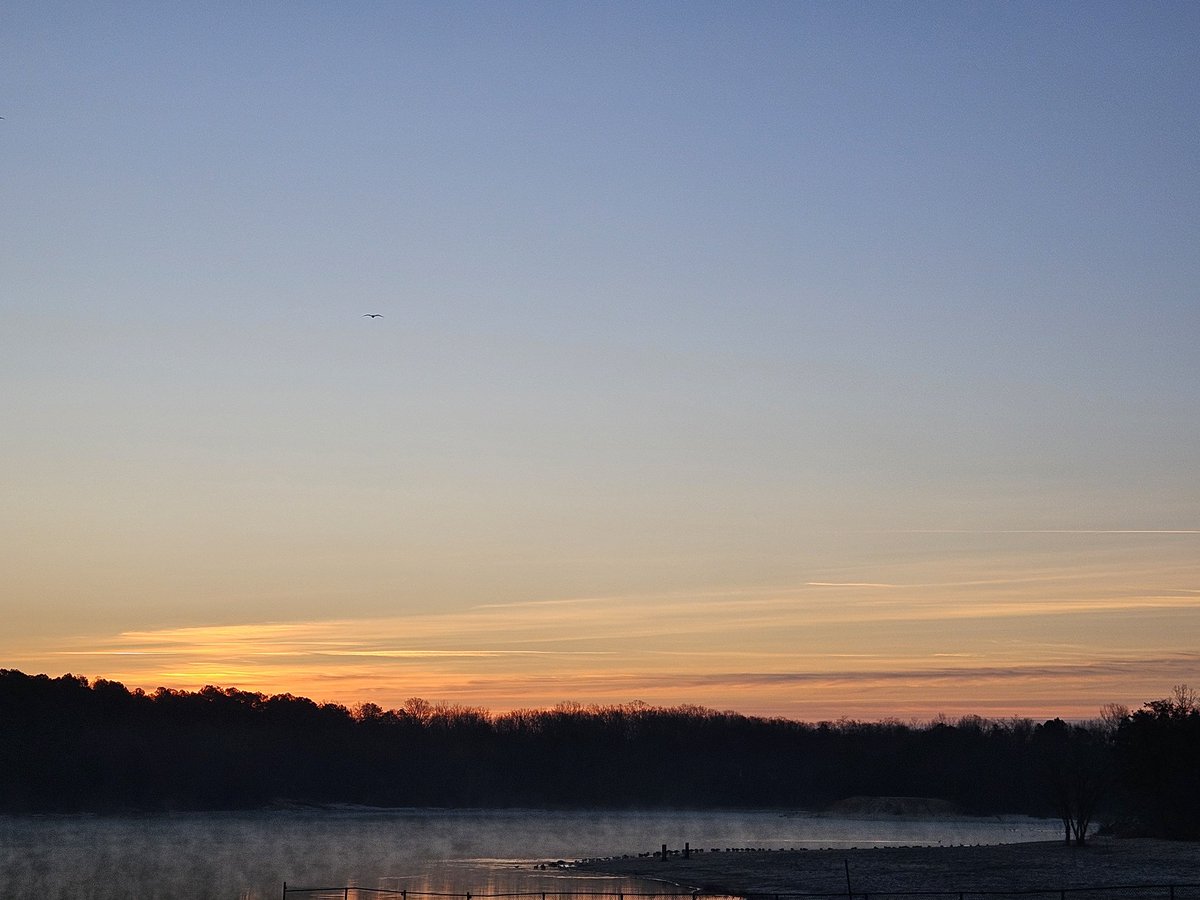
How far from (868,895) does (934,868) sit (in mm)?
16784

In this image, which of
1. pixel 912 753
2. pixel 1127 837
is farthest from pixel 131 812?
pixel 1127 837

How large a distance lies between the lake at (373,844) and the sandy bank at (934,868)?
497 centimetres

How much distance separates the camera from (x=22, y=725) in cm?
16025

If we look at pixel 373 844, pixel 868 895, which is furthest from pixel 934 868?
pixel 373 844

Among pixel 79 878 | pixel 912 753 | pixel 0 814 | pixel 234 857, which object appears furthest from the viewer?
pixel 912 753

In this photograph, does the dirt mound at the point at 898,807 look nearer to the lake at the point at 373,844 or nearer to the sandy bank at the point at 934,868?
the lake at the point at 373,844

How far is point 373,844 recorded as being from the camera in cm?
10412

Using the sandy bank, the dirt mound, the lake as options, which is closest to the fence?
the lake

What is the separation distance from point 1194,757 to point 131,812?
131132 millimetres

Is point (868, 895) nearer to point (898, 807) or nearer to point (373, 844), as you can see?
point (373, 844)

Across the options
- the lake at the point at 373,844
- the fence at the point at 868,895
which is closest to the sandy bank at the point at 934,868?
the fence at the point at 868,895

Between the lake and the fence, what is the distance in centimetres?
245

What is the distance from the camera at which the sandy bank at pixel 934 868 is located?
58875mm

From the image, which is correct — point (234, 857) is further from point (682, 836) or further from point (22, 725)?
point (22, 725)
